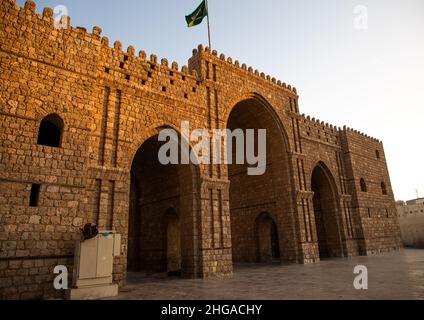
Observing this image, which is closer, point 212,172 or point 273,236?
point 212,172

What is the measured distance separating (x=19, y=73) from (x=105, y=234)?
5.36 metres

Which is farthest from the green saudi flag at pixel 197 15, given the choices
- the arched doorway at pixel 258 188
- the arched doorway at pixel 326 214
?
the arched doorway at pixel 326 214

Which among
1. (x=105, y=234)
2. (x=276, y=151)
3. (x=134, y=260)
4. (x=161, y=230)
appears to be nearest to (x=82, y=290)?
(x=105, y=234)

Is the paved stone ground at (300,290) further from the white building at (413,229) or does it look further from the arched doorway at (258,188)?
the white building at (413,229)

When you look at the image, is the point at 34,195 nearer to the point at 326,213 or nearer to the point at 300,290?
the point at 300,290

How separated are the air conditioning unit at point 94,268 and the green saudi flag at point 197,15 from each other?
11297 mm

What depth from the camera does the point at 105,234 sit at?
8.11 metres

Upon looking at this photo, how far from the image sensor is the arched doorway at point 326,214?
19.7 metres

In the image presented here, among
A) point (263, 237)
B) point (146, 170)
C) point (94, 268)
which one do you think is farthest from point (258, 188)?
point (94, 268)

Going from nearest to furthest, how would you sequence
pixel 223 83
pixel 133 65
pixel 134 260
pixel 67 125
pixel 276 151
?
pixel 67 125 < pixel 133 65 < pixel 223 83 < pixel 134 260 < pixel 276 151

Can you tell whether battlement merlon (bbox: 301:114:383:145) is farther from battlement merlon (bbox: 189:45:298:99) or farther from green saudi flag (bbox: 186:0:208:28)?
green saudi flag (bbox: 186:0:208:28)

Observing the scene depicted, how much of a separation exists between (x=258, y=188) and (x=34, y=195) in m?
12.9

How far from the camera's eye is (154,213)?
1591cm

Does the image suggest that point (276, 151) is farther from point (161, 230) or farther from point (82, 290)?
point (82, 290)
